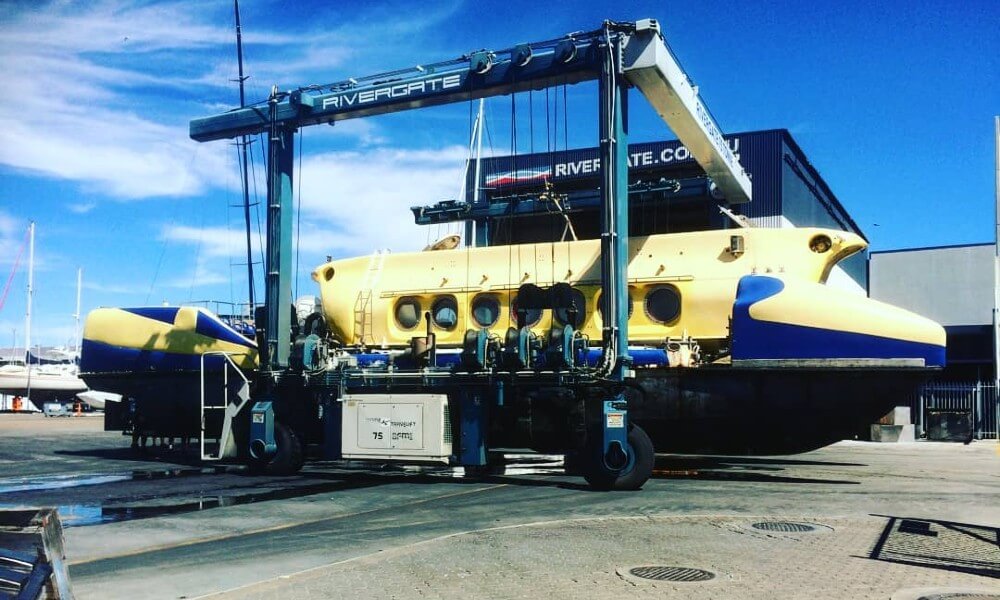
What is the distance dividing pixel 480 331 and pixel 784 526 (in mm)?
6972

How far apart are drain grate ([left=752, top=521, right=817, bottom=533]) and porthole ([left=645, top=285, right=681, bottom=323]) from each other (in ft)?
23.4

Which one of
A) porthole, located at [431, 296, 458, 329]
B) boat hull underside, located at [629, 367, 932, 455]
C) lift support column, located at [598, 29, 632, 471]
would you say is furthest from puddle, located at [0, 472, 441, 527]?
boat hull underside, located at [629, 367, 932, 455]

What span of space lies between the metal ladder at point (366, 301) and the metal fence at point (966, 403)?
2392 cm

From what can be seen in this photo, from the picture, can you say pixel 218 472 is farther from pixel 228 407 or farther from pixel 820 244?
pixel 820 244

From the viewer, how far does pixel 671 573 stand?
322 inches

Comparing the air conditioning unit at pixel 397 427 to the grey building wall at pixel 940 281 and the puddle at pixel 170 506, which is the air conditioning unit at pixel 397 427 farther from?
the grey building wall at pixel 940 281

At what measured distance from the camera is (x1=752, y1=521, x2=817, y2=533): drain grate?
10656 mm

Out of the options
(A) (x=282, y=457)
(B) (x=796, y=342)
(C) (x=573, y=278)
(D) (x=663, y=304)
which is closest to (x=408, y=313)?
(C) (x=573, y=278)

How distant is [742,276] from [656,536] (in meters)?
8.35

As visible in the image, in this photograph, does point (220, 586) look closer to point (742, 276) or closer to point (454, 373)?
point (454, 373)

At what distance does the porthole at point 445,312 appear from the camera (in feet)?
65.0

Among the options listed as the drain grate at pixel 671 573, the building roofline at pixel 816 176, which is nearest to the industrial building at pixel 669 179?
Result: the building roofline at pixel 816 176

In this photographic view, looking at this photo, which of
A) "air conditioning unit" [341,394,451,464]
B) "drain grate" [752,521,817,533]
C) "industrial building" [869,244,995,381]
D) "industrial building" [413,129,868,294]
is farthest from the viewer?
"industrial building" [869,244,995,381]

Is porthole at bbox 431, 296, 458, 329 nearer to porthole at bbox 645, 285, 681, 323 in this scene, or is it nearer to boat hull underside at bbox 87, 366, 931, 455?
boat hull underside at bbox 87, 366, 931, 455
